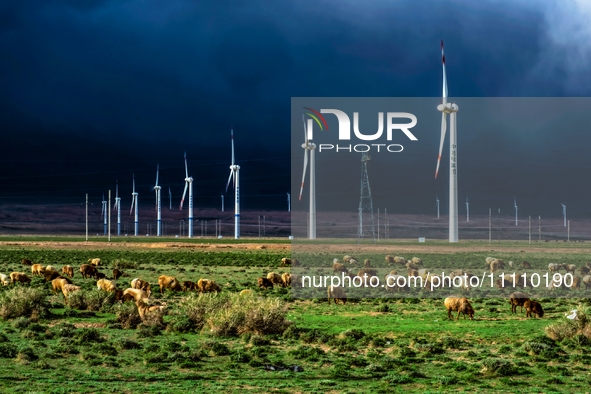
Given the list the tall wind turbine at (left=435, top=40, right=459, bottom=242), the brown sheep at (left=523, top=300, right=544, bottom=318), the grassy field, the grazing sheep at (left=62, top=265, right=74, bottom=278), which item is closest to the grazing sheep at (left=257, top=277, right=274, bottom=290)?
the grassy field

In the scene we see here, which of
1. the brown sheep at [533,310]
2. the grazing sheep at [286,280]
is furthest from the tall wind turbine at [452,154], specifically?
the brown sheep at [533,310]

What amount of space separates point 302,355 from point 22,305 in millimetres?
17044

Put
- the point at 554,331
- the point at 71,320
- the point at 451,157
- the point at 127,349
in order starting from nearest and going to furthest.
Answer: the point at 127,349 < the point at 554,331 < the point at 71,320 < the point at 451,157

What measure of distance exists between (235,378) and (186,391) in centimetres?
231

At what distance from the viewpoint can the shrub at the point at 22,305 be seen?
3597 centimetres

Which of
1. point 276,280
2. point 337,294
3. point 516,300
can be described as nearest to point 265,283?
point 276,280

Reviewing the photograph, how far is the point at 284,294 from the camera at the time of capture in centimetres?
4862

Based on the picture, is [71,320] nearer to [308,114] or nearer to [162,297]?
[162,297]

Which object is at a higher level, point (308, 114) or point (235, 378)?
point (308, 114)

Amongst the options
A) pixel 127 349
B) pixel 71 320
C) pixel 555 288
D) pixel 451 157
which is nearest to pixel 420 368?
pixel 127 349

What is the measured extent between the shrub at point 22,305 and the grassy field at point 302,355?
475 millimetres

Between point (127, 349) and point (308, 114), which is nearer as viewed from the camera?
point (127, 349)

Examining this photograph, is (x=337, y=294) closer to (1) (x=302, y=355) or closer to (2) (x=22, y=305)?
(1) (x=302, y=355)

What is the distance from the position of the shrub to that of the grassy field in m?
0.47
